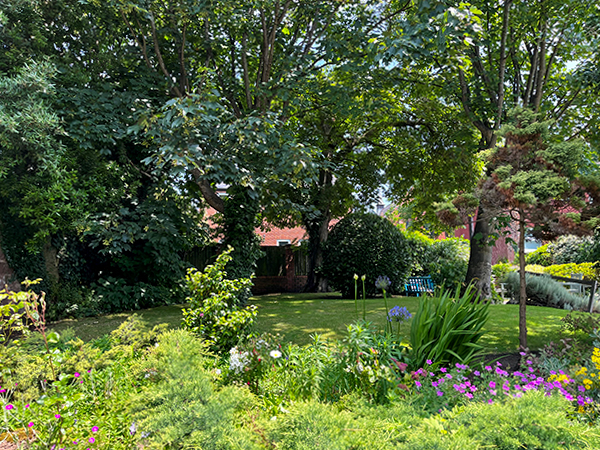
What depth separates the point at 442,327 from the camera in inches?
165

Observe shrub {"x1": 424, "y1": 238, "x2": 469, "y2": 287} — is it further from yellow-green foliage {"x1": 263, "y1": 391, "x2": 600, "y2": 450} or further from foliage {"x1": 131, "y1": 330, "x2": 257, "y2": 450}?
foliage {"x1": 131, "y1": 330, "x2": 257, "y2": 450}

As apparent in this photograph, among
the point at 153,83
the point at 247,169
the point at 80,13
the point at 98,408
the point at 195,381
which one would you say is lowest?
the point at 98,408

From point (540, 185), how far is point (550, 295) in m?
8.41

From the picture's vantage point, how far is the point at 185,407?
7.66 ft

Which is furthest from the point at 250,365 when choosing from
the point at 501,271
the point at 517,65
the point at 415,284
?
the point at 501,271

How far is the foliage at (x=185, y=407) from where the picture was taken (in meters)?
2.13

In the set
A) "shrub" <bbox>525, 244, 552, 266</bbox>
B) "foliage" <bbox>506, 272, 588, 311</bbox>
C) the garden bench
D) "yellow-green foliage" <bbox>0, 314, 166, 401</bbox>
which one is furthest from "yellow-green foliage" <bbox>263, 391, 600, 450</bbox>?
"shrub" <bbox>525, 244, 552, 266</bbox>

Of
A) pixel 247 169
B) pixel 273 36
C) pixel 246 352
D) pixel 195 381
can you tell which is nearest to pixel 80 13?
pixel 273 36

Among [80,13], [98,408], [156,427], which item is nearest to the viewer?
[156,427]

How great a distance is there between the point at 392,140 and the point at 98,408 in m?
11.9

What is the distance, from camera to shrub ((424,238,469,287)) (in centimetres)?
1362

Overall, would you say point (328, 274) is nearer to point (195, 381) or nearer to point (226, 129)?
point (226, 129)

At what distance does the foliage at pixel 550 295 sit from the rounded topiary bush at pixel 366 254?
332cm

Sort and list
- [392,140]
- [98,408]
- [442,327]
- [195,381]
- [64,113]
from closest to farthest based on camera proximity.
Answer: [195,381], [98,408], [442,327], [64,113], [392,140]
